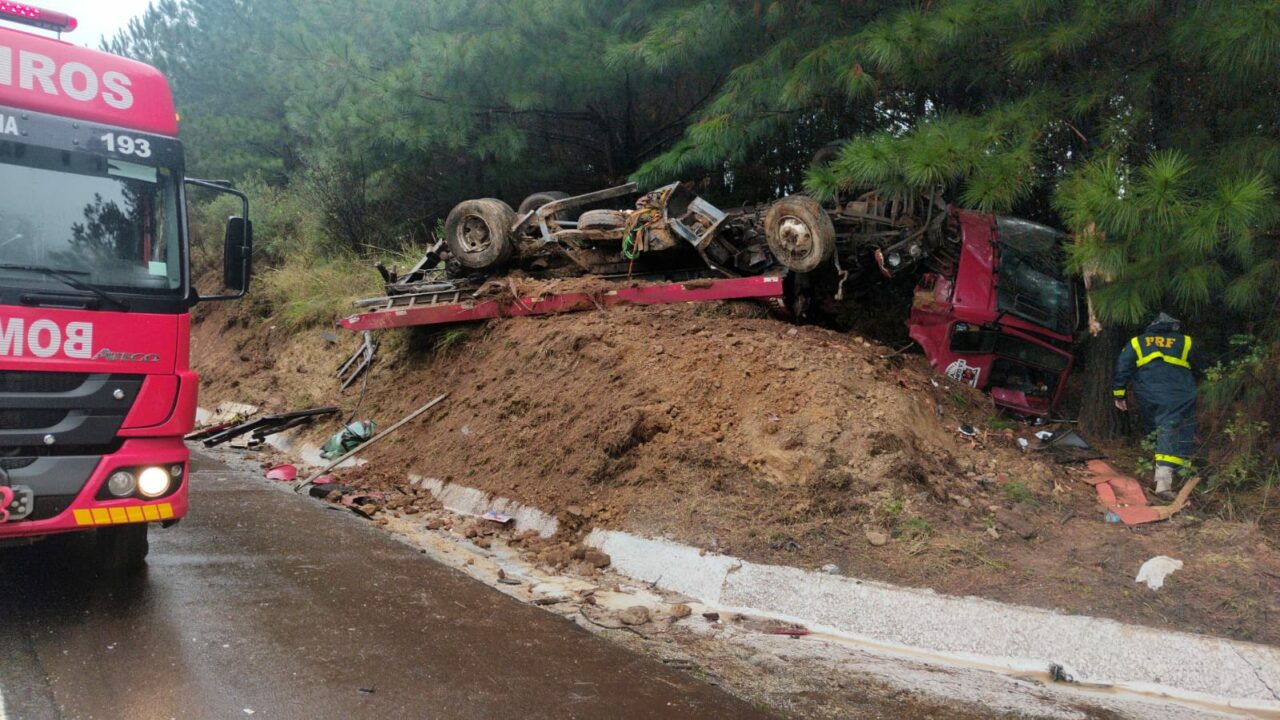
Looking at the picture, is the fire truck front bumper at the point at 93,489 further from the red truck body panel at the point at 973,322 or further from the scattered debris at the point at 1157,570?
the red truck body panel at the point at 973,322

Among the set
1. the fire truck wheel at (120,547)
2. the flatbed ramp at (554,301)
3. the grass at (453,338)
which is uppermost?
the flatbed ramp at (554,301)

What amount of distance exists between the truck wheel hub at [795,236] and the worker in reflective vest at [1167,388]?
2.90m

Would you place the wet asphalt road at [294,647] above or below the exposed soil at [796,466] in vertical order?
below

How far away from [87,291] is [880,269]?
7.03 metres

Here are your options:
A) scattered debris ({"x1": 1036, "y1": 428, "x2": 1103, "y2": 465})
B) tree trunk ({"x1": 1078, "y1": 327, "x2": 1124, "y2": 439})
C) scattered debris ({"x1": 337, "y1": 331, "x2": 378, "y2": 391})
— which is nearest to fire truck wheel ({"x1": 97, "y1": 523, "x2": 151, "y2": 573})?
scattered debris ({"x1": 1036, "y1": 428, "x2": 1103, "y2": 465})

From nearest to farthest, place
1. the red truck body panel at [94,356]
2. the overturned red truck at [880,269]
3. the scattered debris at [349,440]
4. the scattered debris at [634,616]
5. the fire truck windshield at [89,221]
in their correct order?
the red truck body panel at [94,356]
the fire truck windshield at [89,221]
the scattered debris at [634,616]
the overturned red truck at [880,269]
the scattered debris at [349,440]

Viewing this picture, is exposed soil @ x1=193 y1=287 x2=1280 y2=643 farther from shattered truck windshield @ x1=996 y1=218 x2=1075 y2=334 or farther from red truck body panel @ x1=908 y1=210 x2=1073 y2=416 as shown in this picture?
shattered truck windshield @ x1=996 y1=218 x2=1075 y2=334

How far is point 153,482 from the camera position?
5.26 metres

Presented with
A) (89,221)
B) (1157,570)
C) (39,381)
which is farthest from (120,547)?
(1157,570)

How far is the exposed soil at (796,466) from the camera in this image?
5.80 meters

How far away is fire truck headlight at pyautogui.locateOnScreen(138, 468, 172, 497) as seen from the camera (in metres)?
5.21

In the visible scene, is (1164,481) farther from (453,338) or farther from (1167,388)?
(453,338)

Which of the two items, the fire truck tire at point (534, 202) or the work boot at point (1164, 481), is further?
the fire truck tire at point (534, 202)

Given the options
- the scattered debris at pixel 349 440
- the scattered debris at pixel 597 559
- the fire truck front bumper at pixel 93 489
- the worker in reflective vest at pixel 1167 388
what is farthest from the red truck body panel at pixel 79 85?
the worker in reflective vest at pixel 1167 388
